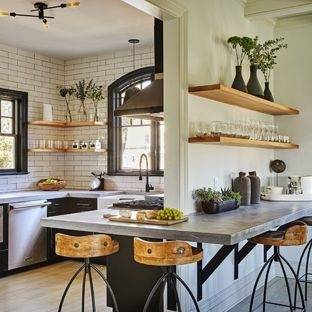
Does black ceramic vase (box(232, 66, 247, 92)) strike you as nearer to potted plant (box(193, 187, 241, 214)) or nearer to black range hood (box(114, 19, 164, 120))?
black range hood (box(114, 19, 164, 120))

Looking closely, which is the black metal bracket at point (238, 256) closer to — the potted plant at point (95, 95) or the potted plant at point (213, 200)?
the potted plant at point (213, 200)

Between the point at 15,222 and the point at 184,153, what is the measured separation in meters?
2.64

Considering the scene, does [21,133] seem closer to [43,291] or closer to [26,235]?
[26,235]

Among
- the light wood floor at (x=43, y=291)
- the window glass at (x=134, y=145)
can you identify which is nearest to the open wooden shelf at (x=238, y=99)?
the window glass at (x=134, y=145)

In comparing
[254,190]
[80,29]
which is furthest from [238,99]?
[80,29]

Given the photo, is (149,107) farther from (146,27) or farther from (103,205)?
(103,205)

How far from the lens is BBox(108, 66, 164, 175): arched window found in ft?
20.0

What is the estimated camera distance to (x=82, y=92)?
21.4 ft

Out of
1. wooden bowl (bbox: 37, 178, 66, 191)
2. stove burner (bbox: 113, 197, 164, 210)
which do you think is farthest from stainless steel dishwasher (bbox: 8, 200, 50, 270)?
stove burner (bbox: 113, 197, 164, 210)

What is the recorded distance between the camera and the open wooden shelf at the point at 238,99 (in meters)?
3.49

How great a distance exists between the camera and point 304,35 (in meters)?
5.09

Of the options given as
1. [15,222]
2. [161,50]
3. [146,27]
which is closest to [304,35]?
[146,27]

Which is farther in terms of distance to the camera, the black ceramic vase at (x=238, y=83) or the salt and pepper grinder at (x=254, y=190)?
the salt and pepper grinder at (x=254, y=190)

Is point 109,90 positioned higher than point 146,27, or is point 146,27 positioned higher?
Result: point 146,27
